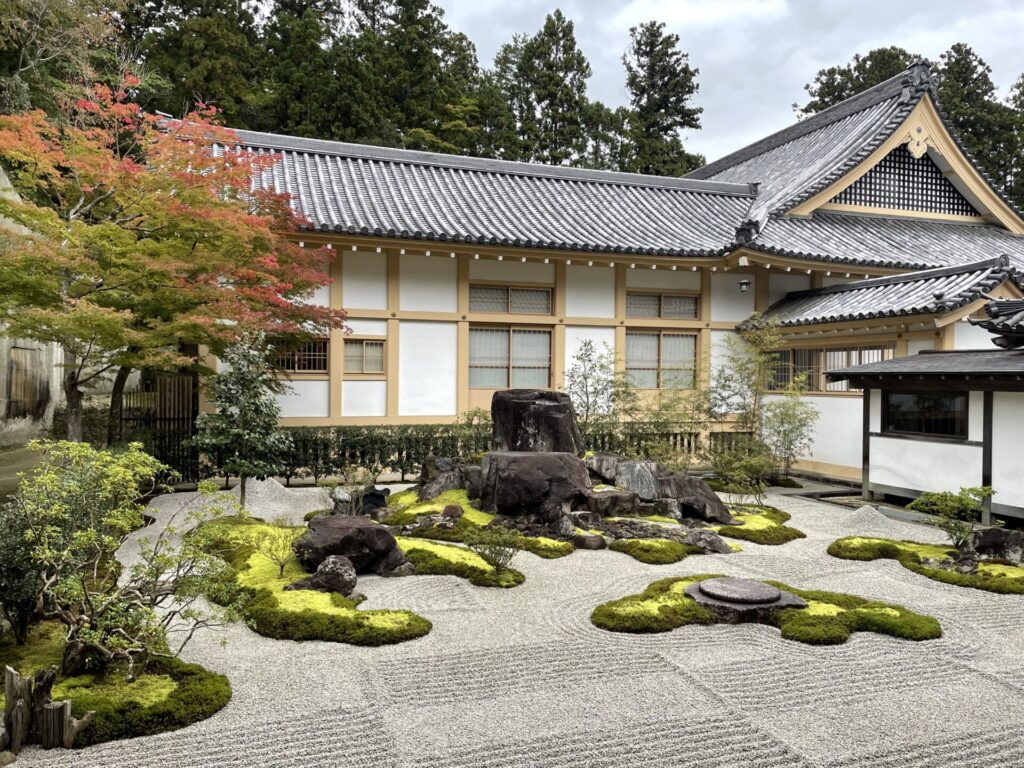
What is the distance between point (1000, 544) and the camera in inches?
318

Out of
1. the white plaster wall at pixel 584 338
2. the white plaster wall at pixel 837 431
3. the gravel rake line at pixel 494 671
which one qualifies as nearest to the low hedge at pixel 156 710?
the gravel rake line at pixel 494 671

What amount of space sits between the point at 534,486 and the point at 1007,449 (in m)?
6.40

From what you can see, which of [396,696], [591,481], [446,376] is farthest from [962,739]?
[446,376]

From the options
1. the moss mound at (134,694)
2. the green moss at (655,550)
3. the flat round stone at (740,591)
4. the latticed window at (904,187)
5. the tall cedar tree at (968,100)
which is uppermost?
the tall cedar tree at (968,100)

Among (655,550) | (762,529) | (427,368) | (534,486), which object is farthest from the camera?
(427,368)

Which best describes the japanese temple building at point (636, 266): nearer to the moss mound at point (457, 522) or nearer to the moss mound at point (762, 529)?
the moss mound at point (457, 522)

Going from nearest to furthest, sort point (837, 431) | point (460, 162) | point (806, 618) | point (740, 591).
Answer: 1. point (806, 618)
2. point (740, 591)
3. point (837, 431)
4. point (460, 162)

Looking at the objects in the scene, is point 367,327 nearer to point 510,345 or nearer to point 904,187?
point 510,345

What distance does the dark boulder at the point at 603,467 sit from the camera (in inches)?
427

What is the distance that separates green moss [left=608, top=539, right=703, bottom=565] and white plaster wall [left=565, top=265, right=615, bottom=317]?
7313 mm

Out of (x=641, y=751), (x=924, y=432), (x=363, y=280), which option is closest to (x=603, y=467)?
(x=924, y=432)

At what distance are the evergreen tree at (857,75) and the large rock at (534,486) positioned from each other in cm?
3715

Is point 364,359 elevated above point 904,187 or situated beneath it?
situated beneath

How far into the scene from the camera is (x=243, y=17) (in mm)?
29438
